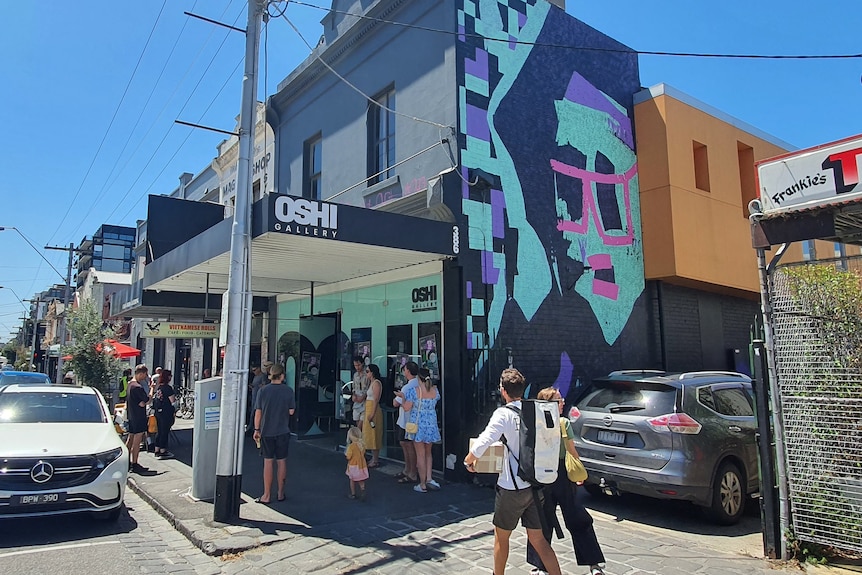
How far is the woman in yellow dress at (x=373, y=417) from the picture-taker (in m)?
8.51

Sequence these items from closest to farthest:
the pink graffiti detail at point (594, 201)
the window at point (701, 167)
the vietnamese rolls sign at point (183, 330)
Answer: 1. the pink graffiti detail at point (594, 201)
2. the window at point (701, 167)
3. the vietnamese rolls sign at point (183, 330)

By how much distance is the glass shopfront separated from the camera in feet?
31.6

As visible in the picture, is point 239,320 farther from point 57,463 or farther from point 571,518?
point 571,518

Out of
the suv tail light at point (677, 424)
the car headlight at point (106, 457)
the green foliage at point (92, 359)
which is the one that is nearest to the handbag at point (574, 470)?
the suv tail light at point (677, 424)

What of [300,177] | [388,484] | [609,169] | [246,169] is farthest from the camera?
[300,177]

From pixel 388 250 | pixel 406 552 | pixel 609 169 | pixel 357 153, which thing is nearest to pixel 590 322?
pixel 609 169

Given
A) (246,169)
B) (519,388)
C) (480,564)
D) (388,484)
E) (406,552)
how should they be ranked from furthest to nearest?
(388,484) < (246,169) < (406,552) < (480,564) < (519,388)

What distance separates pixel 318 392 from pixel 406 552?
7160mm

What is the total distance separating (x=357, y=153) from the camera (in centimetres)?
1199

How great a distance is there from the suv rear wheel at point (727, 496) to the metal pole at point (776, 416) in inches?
44.2

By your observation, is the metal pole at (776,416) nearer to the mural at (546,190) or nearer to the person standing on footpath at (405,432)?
the mural at (546,190)

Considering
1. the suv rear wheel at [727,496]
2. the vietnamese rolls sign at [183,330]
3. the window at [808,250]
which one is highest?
the window at [808,250]

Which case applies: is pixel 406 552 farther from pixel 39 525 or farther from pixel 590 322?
pixel 590 322

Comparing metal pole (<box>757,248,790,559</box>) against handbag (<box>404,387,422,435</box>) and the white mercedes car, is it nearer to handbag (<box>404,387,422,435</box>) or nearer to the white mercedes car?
handbag (<box>404,387,422,435</box>)
